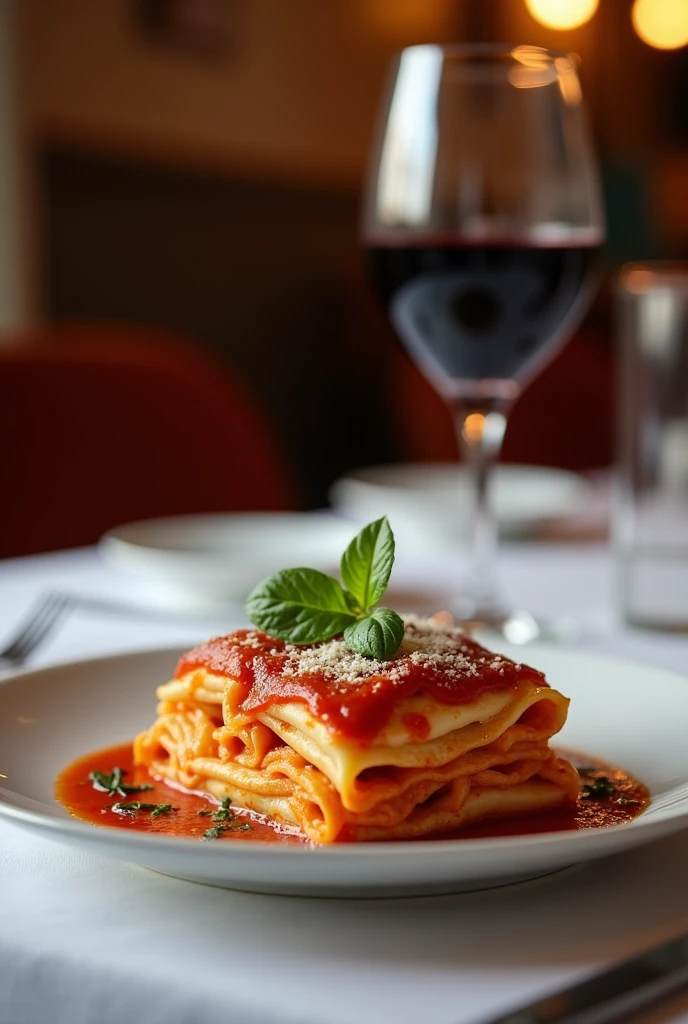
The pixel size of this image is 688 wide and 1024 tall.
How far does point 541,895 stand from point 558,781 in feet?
0.34

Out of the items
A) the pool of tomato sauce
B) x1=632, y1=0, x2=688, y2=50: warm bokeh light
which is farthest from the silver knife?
x1=632, y1=0, x2=688, y2=50: warm bokeh light

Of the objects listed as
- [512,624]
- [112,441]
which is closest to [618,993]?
[512,624]

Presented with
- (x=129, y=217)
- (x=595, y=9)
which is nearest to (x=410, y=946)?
(x=129, y=217)

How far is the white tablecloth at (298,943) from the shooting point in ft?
1.65

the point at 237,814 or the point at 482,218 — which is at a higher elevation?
the point at 482,218

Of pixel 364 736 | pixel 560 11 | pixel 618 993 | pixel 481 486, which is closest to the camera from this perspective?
pixel 618 993

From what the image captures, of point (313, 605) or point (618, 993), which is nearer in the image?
point (618, 993)

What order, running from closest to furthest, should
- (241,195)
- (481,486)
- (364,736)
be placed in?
(364,736) < (481,486) < (241,195)

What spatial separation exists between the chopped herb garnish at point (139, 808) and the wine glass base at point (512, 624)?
51 centimetres

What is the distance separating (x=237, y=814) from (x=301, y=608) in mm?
118

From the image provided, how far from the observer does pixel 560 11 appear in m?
6.88

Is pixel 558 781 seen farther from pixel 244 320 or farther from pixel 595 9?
pixel 595 9

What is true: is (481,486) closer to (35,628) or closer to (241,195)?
(35,628)

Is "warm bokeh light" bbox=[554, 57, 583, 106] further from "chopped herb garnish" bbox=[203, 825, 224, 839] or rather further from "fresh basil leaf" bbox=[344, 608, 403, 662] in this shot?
"chopped herb garnish" bbox=[203, 825, 224, 839]
